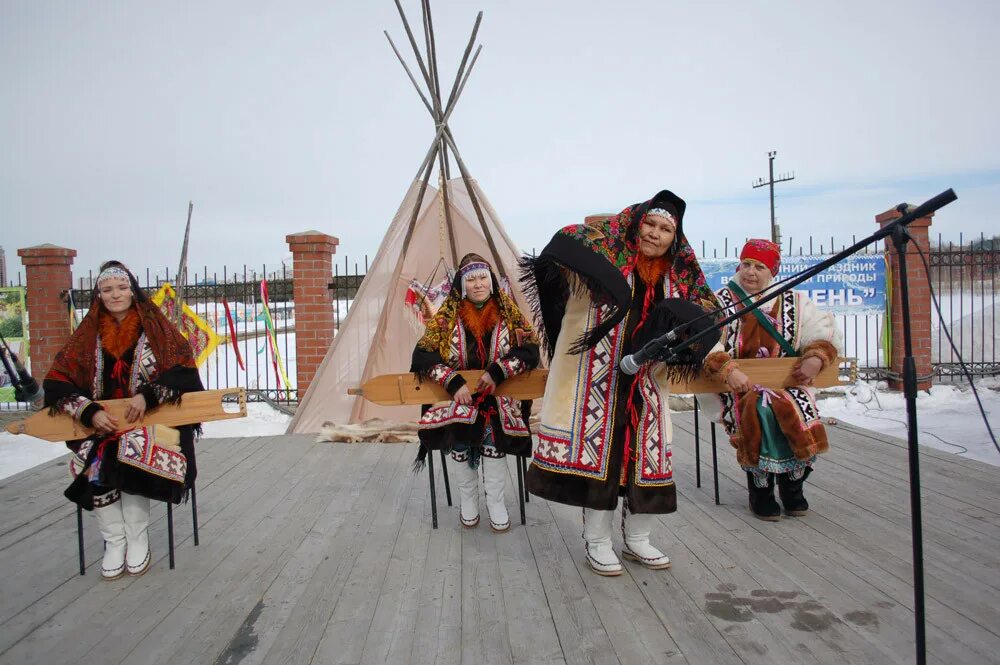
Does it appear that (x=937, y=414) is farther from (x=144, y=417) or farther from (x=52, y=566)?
(x=52, y=566)

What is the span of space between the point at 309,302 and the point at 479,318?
3778mm

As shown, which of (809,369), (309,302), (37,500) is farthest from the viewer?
(309,302)

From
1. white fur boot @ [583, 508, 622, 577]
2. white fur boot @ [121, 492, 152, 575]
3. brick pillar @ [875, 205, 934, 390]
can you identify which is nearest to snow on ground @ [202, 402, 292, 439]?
white fur boot @ [121, 492, 152, 575]

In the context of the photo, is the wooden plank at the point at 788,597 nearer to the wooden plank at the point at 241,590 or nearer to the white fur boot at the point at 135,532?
the wooden plank at the point at 241,590

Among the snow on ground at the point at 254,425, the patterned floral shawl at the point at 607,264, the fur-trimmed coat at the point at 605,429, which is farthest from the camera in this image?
the snow on ground at the point at 254,425

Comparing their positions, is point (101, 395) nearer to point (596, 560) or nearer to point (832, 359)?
point (596, 560)

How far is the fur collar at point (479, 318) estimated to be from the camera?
327 centimetres

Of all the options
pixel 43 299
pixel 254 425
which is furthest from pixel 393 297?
pixel 43 299

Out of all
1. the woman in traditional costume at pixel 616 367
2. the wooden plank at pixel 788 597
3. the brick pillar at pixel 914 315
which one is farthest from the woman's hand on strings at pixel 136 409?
the brick pillar at pixel 914 315

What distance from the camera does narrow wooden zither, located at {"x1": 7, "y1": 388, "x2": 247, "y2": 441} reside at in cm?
265

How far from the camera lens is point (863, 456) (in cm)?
439

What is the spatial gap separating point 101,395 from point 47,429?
22 centimetres

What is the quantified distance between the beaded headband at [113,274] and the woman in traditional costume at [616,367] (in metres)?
1.66

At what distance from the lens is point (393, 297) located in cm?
569
